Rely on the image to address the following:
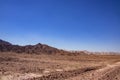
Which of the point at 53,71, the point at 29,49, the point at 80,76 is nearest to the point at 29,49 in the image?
the point at 29,49

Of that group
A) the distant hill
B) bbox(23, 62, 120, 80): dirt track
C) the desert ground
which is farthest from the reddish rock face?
bbox(23, 62, 120, 80): dirt track

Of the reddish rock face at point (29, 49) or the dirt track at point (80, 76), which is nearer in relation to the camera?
the dirt track at point (80, 76)

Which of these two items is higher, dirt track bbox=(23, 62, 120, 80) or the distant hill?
the distant hill

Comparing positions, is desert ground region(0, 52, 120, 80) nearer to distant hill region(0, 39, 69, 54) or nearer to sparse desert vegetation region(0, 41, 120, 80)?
sparse desert vegetation region(0, 41, 120, 80)

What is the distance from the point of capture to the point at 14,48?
193 ft

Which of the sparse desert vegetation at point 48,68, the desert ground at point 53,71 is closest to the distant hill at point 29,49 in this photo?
the sparse desert vegetation at point 48,68

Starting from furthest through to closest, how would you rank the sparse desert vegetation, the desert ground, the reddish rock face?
the reddish rock face < the sparse desert vegetation < the desert ground

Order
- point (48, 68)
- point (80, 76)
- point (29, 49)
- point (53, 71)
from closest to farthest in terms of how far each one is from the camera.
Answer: point (80, 76), point (53, 71), point (48, 68), point (29, 49)

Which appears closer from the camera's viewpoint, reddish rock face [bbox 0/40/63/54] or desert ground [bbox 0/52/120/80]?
desert ground [bbox 0/52/120/80]

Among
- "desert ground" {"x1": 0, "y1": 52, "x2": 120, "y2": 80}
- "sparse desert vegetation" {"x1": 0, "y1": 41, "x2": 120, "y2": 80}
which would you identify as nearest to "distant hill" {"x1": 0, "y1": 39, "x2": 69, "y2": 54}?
"sparse desert vegetation" {"x1": 0, "y1": 41, "x2": 120, "y2": 80}

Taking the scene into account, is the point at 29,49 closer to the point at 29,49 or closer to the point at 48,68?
the point at 29,49

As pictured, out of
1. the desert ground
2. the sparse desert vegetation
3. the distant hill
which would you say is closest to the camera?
the desert ground

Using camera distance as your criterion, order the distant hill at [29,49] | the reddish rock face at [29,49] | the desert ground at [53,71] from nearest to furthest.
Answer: the desert ground at [53,71] < the distant hill at [29,49] < the reddish rock face at [29,49]

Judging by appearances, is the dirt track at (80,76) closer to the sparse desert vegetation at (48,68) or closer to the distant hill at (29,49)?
the sparse desert vegetation at (48,68)
